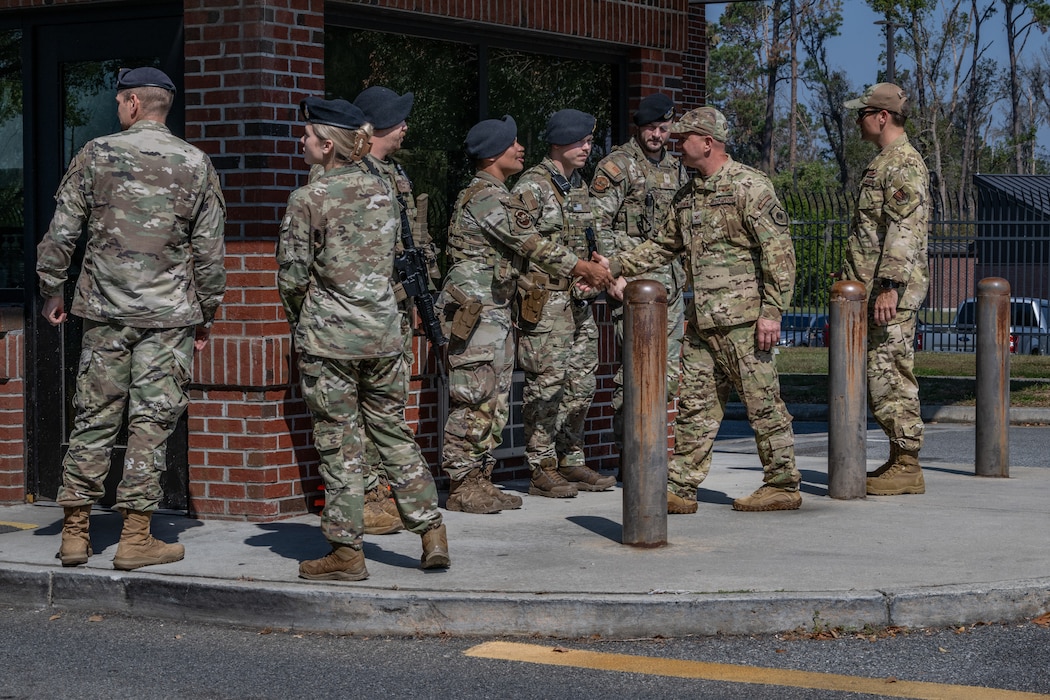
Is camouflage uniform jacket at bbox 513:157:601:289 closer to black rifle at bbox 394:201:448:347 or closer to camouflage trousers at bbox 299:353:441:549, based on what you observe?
black rifle at bbox 394:201:448:347

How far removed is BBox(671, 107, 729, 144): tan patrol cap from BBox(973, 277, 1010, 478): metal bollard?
251cm

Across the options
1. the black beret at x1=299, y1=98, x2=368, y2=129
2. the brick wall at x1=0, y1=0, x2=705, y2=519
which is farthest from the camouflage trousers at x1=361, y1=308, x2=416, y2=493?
the black beret at x1=299, y1=98, x2=368, y2=129

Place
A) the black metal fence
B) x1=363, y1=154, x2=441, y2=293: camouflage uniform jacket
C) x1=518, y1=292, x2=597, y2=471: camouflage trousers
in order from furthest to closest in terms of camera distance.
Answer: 1. the black metal fence
2. x1=518, y1=292, x2=597, y2=471: camouflage trousers
3. x1=363, y1=154, x2=441, y2=293: camouflage uniform jacket

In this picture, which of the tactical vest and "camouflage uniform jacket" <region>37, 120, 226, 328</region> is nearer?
"camouflage uniform jacket" <region>37, 120, 226, 328</region>

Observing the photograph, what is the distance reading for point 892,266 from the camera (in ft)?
28.2

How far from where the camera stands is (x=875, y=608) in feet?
19.5

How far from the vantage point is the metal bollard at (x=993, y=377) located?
9.64 m

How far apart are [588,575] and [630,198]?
348cm

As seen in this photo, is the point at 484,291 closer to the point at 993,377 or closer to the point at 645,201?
the point at 645,201

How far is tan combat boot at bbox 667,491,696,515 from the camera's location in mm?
8117

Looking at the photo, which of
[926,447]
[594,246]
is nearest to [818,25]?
[926,447]

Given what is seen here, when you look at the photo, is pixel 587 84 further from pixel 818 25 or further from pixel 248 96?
pixel 818 25

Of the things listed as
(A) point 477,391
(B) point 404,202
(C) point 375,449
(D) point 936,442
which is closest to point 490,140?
(B) point 404,202

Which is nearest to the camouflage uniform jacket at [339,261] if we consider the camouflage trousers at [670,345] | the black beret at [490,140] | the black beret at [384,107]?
the black beret at [384,107]
